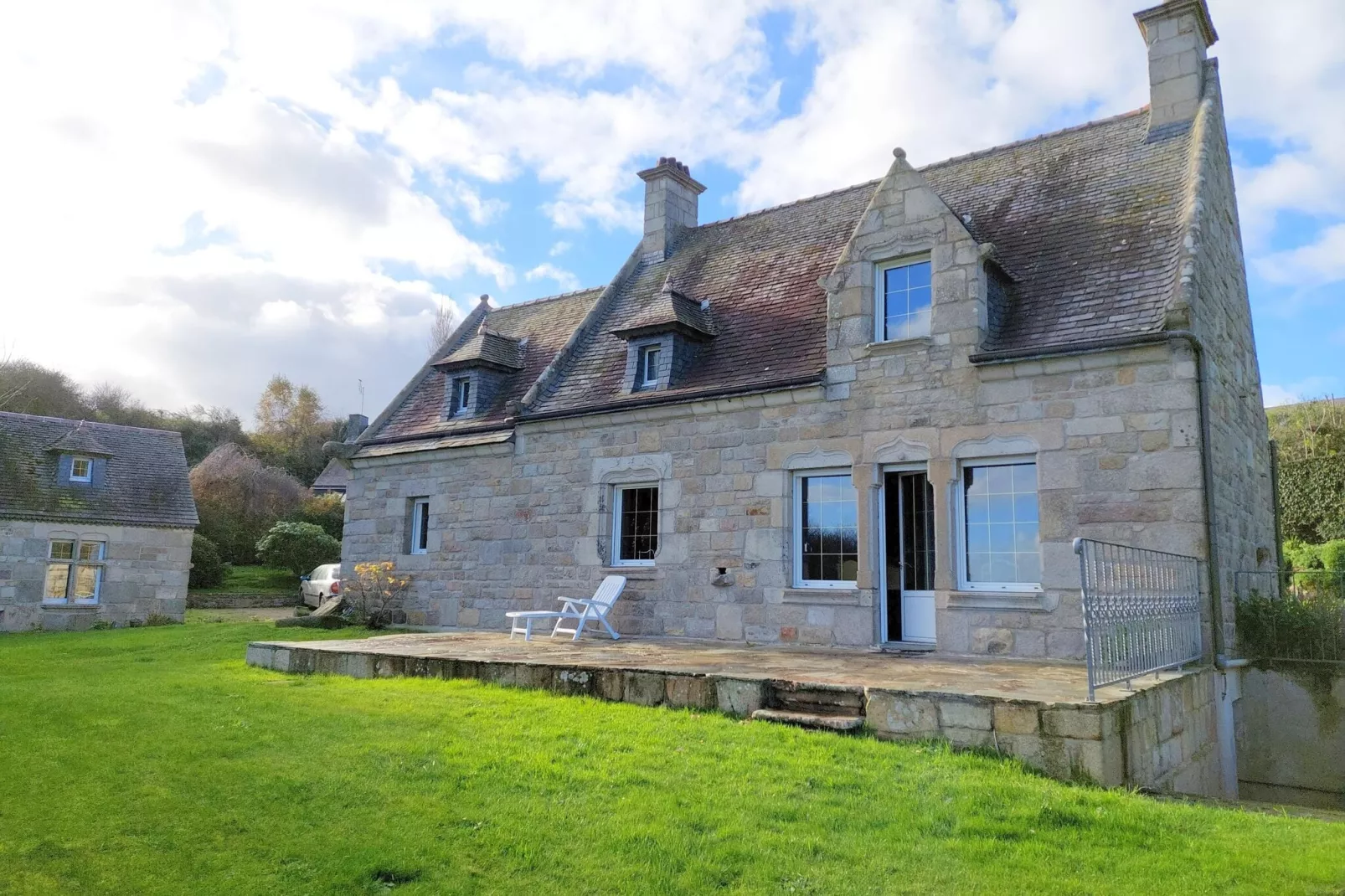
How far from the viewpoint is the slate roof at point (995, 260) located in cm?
1035

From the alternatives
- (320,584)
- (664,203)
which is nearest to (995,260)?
(664,203)

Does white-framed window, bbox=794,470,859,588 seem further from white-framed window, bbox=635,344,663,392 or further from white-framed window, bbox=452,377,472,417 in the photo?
white-framed window, bbox=452,377,472,417

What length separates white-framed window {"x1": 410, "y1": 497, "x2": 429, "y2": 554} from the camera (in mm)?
16406

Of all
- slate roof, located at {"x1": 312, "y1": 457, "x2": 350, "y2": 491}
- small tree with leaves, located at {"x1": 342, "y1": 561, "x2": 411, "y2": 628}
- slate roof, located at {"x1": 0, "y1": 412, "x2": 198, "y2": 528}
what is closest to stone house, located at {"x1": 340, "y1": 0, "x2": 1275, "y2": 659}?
small tree with leaves, located at {"x1": 342, "y1": 561, "x2": 411, "y2": 628}

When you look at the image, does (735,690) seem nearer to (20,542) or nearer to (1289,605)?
(1289,605)

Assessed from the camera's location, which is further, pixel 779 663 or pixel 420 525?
pixel 420 525

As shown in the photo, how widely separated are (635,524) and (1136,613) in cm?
764

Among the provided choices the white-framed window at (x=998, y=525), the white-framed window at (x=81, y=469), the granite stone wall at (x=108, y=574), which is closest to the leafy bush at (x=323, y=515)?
the granite stone wall at (x=108, y=574)

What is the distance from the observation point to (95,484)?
23.0 metres

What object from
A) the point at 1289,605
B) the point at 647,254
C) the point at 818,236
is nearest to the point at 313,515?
the point at 647,254

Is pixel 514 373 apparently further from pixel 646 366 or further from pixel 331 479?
pixel 331 479

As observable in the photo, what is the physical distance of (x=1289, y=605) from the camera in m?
9.72

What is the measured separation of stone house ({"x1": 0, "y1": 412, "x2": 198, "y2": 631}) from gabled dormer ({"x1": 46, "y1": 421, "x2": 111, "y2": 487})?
0.07 feet

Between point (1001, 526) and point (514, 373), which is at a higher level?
point (514, 373)
